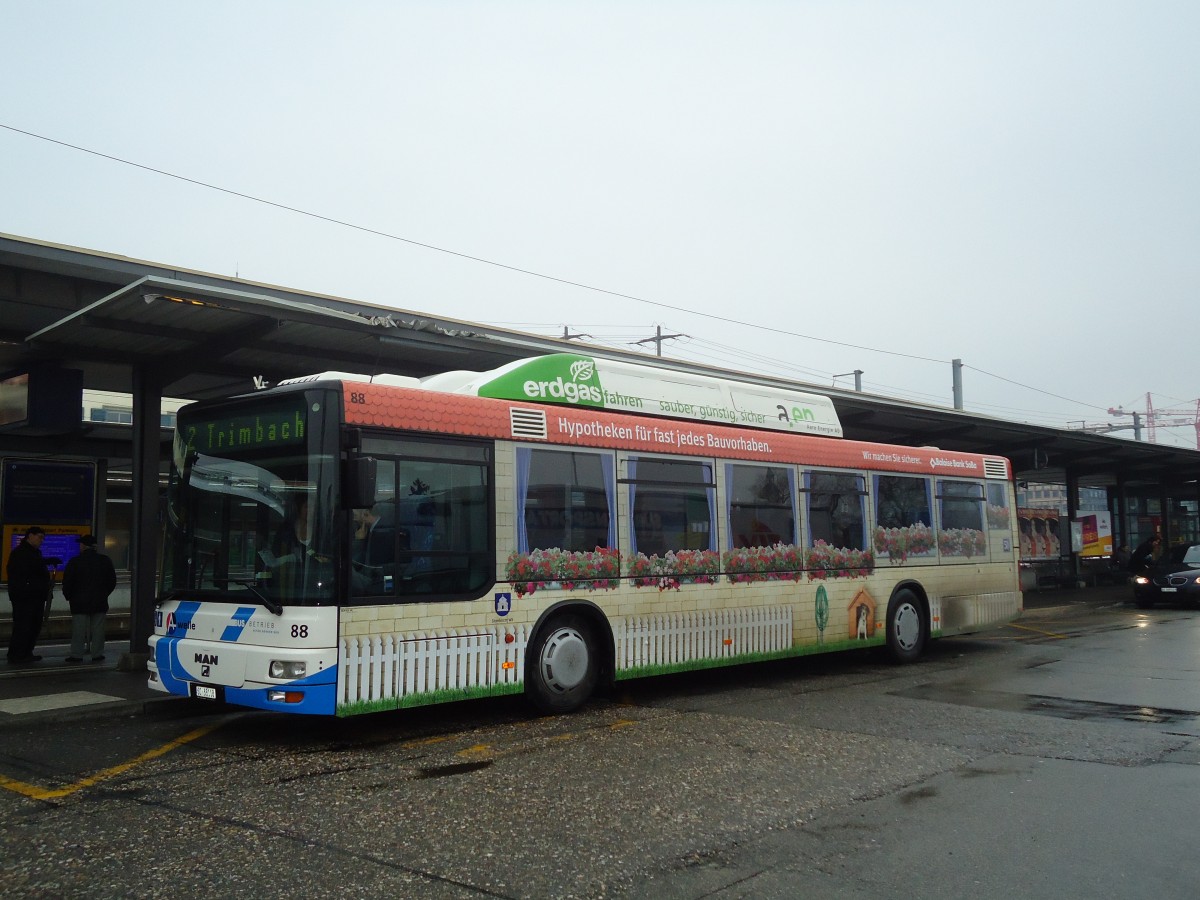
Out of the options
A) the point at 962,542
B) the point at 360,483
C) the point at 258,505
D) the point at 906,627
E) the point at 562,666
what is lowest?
the point at 906,627

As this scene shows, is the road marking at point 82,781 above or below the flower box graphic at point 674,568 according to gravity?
below

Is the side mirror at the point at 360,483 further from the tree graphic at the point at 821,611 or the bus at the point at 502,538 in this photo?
the tree graphic at the point at 821,611

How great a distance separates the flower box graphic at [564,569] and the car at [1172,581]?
18.8m

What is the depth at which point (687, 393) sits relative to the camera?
11.8 m

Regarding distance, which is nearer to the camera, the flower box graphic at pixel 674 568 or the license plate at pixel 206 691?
the license plate at pixel 206 691

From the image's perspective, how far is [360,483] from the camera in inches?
307

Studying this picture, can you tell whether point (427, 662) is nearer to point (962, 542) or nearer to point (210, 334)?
point (210, 334)

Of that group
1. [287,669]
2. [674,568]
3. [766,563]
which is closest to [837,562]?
[766,563]

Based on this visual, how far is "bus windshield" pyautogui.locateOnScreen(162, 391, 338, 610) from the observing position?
789cm

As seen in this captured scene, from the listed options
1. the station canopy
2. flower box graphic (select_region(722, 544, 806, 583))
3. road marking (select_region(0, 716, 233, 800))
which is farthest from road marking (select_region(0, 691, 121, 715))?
flower box graphic (select_region(722, 544, 806, 583))

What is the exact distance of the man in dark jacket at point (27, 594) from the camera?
13.5m

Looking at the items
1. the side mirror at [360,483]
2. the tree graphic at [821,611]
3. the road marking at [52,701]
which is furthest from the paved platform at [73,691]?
the tree graphic at [821,611]

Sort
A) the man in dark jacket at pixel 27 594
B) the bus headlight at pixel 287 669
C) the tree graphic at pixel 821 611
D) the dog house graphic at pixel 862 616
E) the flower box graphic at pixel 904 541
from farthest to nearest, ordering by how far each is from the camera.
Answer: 1. the flower box graphic at pixel 904 541
2. the man in dark jacket at pixel 27 594
3. the dog house graphic at pixel 862 616
4. the tree graphic at pixel 821 611
5. the bus headlight at pixel 287 669

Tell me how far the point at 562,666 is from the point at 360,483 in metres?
2.87
